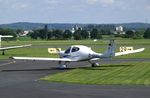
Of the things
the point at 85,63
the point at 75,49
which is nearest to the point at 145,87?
the point at 75,49

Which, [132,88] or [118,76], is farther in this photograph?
[118,76]

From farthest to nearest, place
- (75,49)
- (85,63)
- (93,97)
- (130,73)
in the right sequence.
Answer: (85,63)
(75,49)
(130,73)
(93,97)

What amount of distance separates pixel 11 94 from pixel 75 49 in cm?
1851

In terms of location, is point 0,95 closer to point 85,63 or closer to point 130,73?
point 130,73

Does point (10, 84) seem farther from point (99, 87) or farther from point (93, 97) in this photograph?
point (93, 97)

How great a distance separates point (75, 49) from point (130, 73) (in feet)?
27.2

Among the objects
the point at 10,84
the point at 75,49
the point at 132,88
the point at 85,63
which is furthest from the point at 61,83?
the point at 85,63

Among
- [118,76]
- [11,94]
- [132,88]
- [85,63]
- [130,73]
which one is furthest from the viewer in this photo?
[85,63]

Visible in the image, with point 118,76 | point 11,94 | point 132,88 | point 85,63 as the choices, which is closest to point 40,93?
point 11,94

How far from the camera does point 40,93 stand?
76.9 ft

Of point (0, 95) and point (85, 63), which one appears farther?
point (85, 63)

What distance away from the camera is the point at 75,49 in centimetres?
4144

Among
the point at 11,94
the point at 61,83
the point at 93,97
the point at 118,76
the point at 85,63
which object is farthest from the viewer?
the point at 85,63

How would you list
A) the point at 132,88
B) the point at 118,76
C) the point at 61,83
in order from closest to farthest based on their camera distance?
the point at 132,88
the point at 61,83
the point at 118,76
